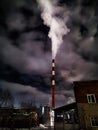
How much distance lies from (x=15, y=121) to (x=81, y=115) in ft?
60.7

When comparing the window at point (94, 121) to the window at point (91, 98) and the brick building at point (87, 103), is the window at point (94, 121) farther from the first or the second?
the window at point (91, 98)

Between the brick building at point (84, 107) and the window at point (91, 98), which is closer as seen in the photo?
the brick building at point (84, 107)

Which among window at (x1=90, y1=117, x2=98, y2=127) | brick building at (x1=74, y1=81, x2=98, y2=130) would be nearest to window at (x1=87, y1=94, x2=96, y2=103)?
brick building at (x1=74, y1=81, x2=98, y2=130)

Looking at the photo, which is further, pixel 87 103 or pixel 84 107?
pixel 87 103

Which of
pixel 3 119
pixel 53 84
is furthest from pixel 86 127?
pixel 53 84

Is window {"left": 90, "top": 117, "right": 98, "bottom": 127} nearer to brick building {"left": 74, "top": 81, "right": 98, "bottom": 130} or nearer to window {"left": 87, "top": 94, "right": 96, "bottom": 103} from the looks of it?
brick building {"left": 74, "top": 81, "right": 98, "bottom": 130}

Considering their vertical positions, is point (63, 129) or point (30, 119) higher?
point (30, 119)

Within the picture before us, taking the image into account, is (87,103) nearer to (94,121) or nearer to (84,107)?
(84,107)

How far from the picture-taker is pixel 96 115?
2553cm

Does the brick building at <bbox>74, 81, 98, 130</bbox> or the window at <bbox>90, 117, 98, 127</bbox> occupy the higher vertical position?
the brick building at <bbox>74, 81, 98, 130</bbox>

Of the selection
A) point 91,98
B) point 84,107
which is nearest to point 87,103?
Answer: point 84,107

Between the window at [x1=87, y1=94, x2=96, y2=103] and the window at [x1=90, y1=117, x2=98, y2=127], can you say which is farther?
the window at [x1=87, y1=94, x2=96, y2=103]

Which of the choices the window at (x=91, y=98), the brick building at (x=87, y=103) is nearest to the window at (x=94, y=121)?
the brick building at (x=87, y=103)

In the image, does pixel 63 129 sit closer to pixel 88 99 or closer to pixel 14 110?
pixel 88 99
